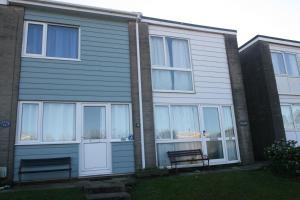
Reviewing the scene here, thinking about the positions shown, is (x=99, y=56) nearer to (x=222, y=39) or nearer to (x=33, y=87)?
(x=33, y=87)

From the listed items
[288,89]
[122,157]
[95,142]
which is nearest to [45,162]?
[95,142]

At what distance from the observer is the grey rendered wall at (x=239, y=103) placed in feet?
36.1

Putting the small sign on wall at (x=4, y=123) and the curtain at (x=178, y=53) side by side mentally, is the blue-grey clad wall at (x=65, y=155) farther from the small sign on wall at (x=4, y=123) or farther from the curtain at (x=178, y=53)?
the curtain at (x=178, y=53)

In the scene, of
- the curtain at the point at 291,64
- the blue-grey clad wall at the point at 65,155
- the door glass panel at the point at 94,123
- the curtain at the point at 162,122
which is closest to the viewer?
the blue-grey clad wall at the point at 65,155

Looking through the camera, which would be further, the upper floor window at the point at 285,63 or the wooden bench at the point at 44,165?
the upper floor window at the point at 285,63

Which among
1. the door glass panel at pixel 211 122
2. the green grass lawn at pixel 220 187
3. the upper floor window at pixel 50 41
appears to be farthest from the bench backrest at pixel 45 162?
the door glass panel at pixel 211 122

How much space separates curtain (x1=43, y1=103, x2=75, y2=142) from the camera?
859cm

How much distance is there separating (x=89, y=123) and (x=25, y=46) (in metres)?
3.40

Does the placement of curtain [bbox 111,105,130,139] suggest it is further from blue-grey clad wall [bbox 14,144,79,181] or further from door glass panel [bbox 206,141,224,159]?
door glass panel [bbox 206,141,224,159]

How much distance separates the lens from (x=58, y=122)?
28.8 feet

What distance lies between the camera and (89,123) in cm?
911

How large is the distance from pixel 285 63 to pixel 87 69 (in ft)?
33.7

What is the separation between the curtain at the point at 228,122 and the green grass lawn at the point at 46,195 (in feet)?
22.1

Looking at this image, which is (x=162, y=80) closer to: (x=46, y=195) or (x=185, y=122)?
(x=185, y=122)
